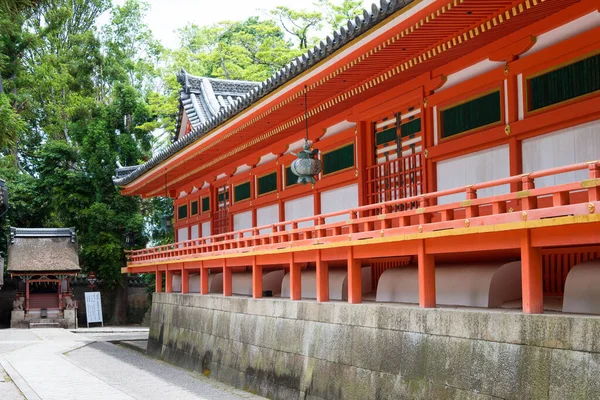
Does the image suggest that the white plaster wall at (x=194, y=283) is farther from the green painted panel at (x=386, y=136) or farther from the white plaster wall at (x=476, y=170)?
the white plaster wall at (x=476, y=170)

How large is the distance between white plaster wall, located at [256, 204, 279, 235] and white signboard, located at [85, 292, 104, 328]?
71.7ft

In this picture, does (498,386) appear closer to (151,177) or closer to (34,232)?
(151,177)

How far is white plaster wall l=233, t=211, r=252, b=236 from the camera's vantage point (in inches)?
891

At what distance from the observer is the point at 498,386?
8953 millimetres

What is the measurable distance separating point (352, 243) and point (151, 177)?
15.4 m

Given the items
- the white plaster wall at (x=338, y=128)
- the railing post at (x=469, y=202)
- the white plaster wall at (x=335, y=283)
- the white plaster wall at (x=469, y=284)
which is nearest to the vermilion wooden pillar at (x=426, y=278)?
the white plaster wall at (x=469, y=284)

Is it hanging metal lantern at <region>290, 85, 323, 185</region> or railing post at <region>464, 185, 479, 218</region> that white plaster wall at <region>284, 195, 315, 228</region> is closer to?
hanging metal lantern at <region>290, 85, 323, 185</region>

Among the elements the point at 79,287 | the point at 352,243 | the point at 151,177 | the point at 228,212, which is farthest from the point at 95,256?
the point at 352,243

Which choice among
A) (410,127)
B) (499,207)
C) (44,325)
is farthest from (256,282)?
(44,325)

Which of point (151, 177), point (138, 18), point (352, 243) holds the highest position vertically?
point (138, 18)

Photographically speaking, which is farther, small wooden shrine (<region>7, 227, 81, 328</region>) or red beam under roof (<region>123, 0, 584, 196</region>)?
small wooden shrine (<region>7, 227, 81, 328</region>)

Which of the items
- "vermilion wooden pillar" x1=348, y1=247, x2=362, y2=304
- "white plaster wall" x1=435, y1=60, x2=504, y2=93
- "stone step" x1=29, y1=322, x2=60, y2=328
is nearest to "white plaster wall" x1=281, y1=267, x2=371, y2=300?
"vermilion wooden pillar" x1=348, y1=247, x2=362, y2=304

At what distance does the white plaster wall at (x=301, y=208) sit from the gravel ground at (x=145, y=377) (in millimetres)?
4289

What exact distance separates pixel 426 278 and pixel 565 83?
3231 mm
